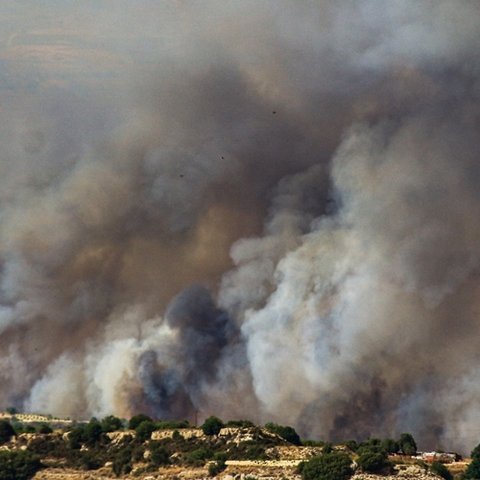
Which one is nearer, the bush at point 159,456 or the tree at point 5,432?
the bush at point 159,456

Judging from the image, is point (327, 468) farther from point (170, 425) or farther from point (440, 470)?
point (170, 425)

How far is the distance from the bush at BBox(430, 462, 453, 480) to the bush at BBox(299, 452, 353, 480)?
543 centimetres

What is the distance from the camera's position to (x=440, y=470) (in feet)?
320

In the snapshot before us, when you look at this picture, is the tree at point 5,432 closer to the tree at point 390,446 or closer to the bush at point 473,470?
the tree at point 390,446

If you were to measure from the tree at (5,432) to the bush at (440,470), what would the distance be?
95.3ft

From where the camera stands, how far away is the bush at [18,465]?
334 feet

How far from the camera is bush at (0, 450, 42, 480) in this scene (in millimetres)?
101750

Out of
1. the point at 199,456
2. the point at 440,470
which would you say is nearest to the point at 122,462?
the point at 199,456

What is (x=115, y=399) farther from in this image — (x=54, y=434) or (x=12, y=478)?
(x=12, y=478)

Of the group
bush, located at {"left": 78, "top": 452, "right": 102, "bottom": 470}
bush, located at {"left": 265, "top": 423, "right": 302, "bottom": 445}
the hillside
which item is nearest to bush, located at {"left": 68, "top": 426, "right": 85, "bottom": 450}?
the hillside

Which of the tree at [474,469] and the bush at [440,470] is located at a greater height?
the tree at [474,469]

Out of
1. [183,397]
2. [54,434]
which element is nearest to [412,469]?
[54,434]

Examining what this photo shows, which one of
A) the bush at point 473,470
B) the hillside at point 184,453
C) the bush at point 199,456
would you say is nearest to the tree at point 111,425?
the hillside at point 184,453

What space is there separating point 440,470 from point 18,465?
87.1ft
